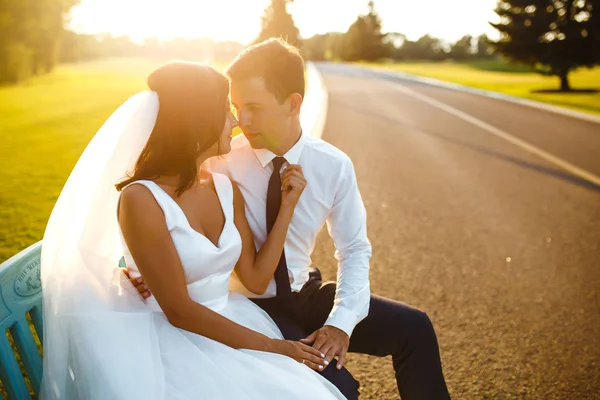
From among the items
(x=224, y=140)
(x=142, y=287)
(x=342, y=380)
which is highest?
(x=224, y=140)

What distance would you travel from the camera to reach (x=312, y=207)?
2832mm

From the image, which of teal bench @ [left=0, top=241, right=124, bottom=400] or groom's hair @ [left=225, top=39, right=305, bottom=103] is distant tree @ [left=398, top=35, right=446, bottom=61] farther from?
teal bench @ [left=0, top=241, right=124, bottom=400]

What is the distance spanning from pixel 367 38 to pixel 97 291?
4550 inches

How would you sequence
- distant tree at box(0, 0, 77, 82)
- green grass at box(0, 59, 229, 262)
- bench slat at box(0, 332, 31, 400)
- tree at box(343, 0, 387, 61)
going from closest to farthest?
bench slat at box(0, 332, 31, 400) < green grass at box(0, 59, 229, 262) < distant tree at box(0, 0, 77, 82) < tree at box(343, 0, 387, 61)

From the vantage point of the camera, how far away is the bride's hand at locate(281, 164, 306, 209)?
253 centimetres

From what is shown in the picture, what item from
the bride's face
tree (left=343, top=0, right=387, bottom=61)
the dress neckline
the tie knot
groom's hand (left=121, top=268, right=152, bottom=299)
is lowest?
groom's hand (left=121, top=268, right=152, bottom=299)

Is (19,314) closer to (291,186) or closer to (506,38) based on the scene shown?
(291,186)

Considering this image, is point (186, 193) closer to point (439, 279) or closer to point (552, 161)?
point (439, 279)

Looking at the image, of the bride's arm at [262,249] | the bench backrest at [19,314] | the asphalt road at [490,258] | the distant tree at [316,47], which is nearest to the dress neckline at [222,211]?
the bride's arm at [262,249]

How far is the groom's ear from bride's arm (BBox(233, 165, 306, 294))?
457 millimetres

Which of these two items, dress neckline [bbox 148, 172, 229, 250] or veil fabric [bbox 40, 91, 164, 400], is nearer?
veil fabric [bbox 40, 91, 164, 400]

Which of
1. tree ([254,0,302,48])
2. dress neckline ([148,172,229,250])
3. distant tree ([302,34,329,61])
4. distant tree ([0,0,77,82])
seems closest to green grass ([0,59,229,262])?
dress neckline ([148,172,229,250])

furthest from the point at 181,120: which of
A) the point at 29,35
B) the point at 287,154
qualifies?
the point at 29,35

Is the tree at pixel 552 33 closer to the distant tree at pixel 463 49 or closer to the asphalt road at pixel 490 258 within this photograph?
the asphalt road at pixel 490 258
